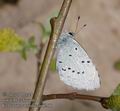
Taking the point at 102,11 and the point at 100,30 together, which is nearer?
the point at 100,30

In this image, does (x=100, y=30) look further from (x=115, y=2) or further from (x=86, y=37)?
(x=115, y=2)

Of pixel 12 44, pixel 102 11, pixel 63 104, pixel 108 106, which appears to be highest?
pixel 102 11

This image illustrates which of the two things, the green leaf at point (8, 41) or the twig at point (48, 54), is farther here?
the green leaf at point (8, 41)

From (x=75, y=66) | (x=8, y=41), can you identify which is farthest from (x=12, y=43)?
(x=75, y=66)

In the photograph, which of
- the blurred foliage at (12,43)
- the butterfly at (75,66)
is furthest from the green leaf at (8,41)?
the butterfly at (75,66)

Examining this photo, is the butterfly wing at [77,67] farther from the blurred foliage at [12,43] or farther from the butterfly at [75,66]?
the blurred foliage at [12,43]

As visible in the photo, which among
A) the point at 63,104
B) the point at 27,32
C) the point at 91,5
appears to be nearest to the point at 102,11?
the point at 91,5

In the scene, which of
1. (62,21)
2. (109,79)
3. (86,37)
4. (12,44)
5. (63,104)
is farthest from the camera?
(86,37)
